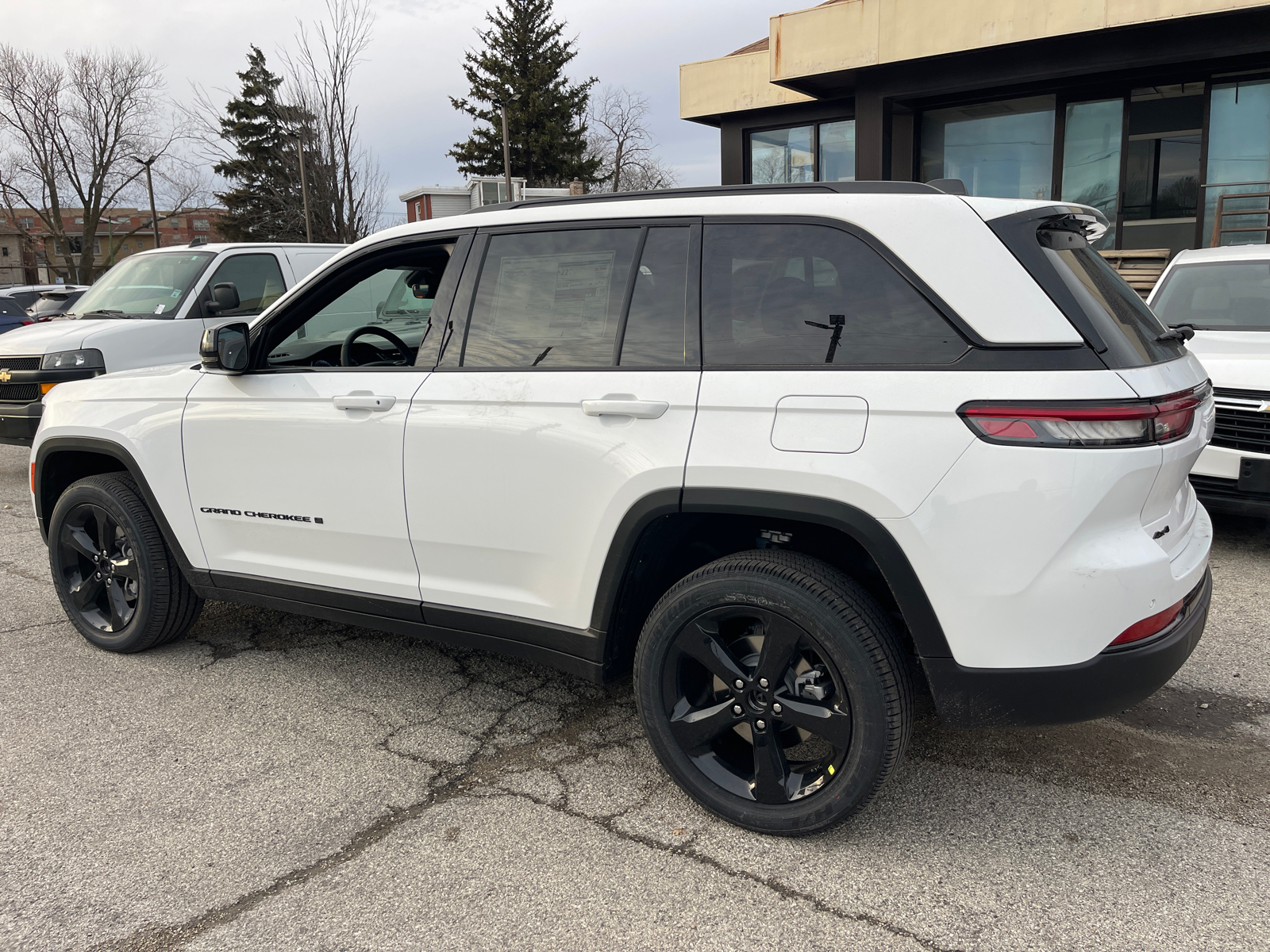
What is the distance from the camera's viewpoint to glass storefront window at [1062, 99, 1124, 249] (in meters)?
14.0

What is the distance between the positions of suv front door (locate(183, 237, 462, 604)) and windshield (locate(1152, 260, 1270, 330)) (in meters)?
5.07

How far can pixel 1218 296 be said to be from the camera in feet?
20.6

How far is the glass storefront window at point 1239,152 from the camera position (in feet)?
42.4

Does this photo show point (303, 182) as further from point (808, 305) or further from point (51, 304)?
point (808, 305)

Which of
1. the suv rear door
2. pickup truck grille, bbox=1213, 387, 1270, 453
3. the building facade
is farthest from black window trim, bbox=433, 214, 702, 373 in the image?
the building facade

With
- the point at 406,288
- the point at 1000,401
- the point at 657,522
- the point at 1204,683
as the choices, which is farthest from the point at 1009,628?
the point at 406,288

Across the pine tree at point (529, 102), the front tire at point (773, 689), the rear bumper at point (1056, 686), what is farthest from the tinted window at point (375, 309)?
the pine tree at point (529, 102)

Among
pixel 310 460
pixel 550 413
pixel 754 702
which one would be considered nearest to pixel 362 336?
pixel 310 460

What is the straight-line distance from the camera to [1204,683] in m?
3.71

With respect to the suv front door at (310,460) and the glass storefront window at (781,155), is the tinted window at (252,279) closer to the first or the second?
the suv front door at (310,460)

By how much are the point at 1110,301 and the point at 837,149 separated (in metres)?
15.6

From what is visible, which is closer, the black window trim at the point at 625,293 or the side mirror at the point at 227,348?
the black window trim at the point at 625,293

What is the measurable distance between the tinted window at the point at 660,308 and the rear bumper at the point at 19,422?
6507 millimetres

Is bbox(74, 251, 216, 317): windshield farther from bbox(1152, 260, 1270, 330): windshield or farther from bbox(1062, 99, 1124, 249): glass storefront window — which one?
bbox(1062, 99, 1124, 249): glass storefront window
